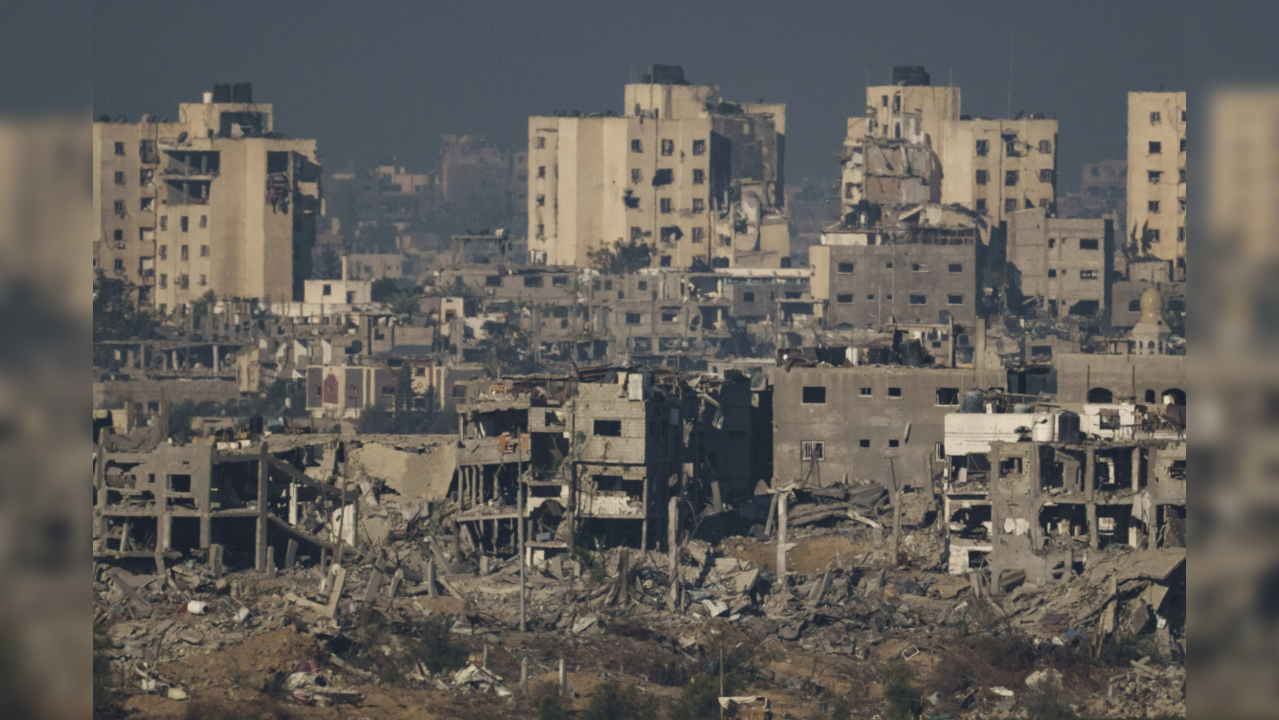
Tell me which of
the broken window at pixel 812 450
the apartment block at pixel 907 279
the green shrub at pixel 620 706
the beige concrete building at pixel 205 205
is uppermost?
the beige concrete building at pixel 205 205

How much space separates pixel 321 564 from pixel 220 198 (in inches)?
3261

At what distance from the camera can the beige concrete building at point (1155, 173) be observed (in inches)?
4518

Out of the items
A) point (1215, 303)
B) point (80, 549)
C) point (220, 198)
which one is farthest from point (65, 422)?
point (220, 198)

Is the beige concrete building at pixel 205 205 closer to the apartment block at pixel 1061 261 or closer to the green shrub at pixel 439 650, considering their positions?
the apartment block at pixel 1061 261

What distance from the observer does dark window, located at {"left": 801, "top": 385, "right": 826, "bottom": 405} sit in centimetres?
5338

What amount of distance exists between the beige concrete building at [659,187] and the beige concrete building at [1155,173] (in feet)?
92.6

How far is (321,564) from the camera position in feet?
149

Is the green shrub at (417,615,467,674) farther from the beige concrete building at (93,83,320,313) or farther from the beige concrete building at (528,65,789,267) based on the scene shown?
the beige concrete building at (528,65,789,267)

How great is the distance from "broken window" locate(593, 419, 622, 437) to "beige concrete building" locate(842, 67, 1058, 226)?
68165 mm

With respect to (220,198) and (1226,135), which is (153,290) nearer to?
(220,198)

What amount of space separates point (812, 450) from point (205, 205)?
3182 inches

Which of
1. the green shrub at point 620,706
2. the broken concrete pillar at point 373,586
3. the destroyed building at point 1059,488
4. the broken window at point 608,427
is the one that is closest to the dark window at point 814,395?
the destroyed building at point 1059,488

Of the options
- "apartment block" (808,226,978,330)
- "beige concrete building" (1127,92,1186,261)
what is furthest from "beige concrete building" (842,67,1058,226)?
"apartment block" (808,226,978,330)

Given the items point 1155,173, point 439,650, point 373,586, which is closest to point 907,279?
point 1155,173
